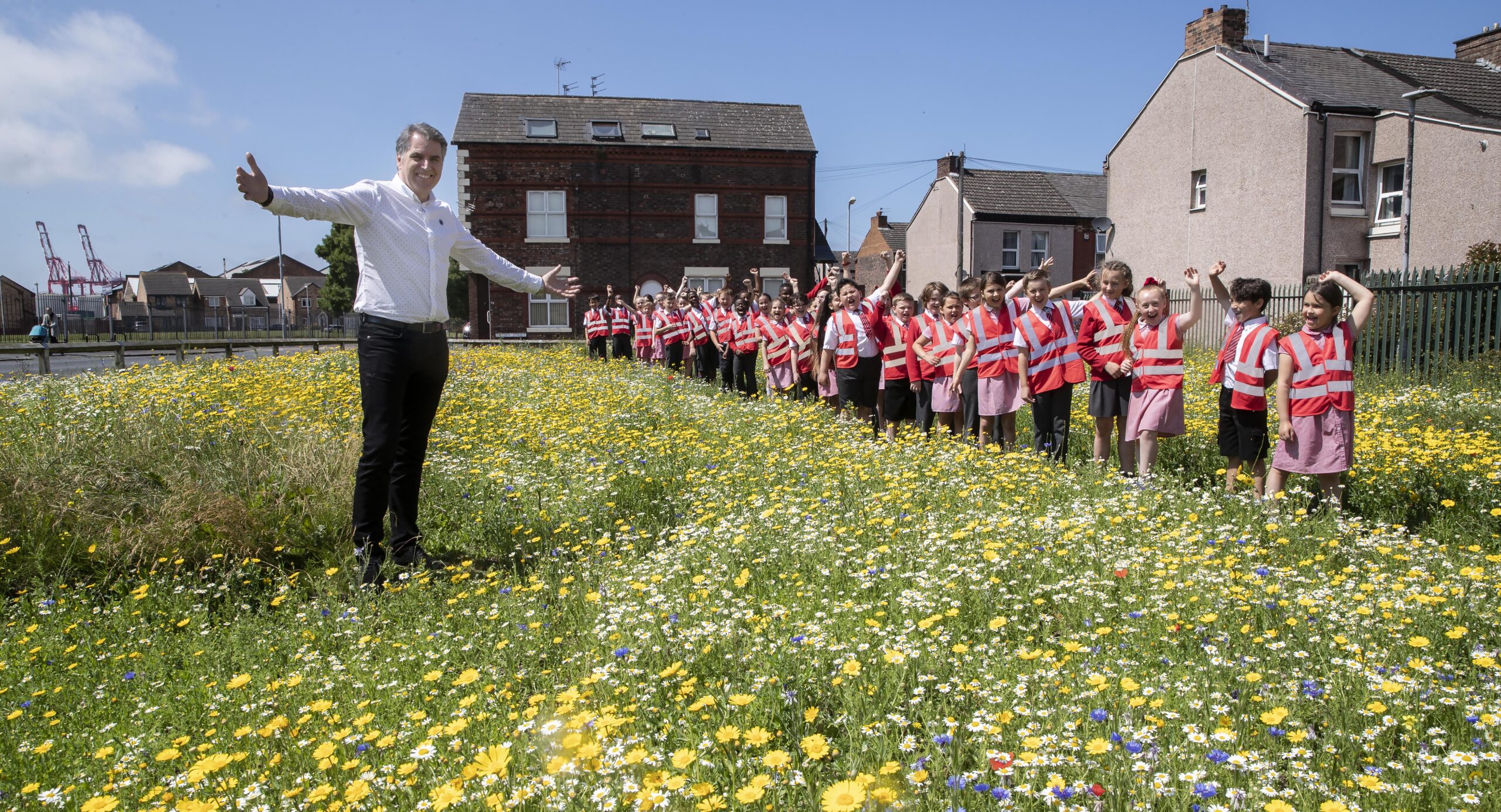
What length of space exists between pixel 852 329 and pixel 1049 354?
7.72 feet

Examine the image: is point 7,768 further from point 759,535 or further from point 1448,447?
point 1448,447

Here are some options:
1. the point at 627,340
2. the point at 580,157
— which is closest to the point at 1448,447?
the point at 627,340

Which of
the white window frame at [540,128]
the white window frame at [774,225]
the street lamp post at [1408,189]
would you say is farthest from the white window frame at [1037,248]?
the white window frame at [540,128]

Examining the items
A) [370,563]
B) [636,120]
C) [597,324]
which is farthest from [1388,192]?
[370,563]

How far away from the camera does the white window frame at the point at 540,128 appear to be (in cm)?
3547

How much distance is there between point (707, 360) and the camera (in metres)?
16.4

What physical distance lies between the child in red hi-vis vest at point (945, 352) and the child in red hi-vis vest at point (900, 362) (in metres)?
0.14

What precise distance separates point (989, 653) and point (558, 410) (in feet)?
22.9

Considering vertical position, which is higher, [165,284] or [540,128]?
[540,128]

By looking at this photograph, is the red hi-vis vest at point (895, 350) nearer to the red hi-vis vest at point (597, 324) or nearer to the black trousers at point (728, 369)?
the black trousers at point (728, 369)

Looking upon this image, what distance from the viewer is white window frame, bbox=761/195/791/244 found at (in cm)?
Answer: 3719

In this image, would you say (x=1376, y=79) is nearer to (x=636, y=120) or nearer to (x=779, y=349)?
(x=779, y=349)

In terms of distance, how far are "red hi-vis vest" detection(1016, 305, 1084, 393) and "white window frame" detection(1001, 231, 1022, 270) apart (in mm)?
35970

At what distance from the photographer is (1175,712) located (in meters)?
2.58
